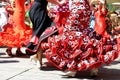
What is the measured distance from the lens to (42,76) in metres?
7.00

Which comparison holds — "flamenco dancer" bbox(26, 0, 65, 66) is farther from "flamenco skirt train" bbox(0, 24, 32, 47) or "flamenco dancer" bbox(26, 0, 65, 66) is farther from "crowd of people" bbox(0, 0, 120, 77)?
"flamenco skirt train" bbox(0, 24, 32, 47)

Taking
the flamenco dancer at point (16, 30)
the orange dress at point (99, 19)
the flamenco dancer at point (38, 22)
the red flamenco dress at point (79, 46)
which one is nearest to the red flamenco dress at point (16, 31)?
the flamenco dancer at point (16, 30)

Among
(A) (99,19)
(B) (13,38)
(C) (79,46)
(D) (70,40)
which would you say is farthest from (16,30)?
(C) (79,46)

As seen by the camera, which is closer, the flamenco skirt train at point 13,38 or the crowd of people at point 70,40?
the crowd of people at point 70,40

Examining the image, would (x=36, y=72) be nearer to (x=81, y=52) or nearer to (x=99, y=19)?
(x=81, y=52)

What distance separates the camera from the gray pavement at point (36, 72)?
22.7ft

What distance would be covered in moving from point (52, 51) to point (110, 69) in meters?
1.61

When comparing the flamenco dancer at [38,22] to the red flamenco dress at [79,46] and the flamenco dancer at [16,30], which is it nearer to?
the red flamenco dress at [79,46]

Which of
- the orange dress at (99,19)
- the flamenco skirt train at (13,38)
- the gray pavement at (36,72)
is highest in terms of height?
the orange dress at (99,19)

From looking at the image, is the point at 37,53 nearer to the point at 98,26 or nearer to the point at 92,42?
the point at 92,42

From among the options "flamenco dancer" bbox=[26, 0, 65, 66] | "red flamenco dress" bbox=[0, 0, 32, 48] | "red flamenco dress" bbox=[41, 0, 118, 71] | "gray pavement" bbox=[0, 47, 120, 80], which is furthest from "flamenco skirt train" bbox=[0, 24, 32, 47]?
"red flamenco dress" bbox=[41, 0, 118, 71]

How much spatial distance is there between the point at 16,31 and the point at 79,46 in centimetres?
290

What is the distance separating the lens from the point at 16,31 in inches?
363

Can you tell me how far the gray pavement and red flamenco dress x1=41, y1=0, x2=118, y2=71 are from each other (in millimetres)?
371
